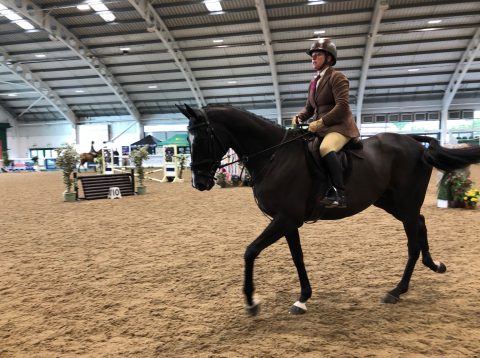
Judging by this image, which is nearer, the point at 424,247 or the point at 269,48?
the point at 424,247

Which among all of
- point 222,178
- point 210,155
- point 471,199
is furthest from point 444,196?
point 222,178

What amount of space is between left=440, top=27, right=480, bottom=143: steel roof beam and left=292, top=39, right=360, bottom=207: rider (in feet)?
82.8

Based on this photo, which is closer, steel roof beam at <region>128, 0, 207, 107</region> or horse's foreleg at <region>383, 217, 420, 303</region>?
horse's foreleg at <region>383, 217, 420, 303</region>

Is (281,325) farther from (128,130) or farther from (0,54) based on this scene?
(128,130)

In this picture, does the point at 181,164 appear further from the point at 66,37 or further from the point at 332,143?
the point at 332,143

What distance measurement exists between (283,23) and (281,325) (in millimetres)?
22846

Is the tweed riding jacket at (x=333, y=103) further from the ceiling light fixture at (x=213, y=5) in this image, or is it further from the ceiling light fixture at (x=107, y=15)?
the ceiling light fixture at (x=107, y=15)

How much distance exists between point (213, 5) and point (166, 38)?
4.33 m

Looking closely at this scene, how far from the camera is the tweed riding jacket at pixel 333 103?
3168mm

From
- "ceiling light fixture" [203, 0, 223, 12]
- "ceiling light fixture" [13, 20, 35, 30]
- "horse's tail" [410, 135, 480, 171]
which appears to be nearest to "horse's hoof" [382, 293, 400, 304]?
"horse's tail" [410, 135, 480, 171]

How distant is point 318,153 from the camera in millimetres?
3197

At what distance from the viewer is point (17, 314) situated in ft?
10.4

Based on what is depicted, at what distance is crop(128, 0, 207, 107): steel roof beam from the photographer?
65.6 ft

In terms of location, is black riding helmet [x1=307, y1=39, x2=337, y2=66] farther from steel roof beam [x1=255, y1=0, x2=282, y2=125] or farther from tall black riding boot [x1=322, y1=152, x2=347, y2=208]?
steel roof beam [x1=255, y1=0, x2=282, y2=125]
